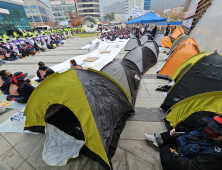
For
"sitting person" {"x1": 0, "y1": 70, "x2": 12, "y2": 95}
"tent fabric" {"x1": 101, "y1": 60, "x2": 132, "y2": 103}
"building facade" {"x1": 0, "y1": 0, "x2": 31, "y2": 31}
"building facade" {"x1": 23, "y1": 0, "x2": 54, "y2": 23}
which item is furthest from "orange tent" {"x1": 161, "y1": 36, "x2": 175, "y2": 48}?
"building facade" {"x1": 23, "y1": 0, "x2": 54, "y2": 23}

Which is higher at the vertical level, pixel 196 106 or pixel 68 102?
pixel 68 102

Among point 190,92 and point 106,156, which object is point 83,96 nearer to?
point 106,156

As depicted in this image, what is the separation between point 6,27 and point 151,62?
49497 mm

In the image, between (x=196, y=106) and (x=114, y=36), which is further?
(x=114, y=36)

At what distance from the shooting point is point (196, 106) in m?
2.45

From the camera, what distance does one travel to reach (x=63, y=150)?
8.76 ft

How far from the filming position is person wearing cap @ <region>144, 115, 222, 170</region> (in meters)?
1.55

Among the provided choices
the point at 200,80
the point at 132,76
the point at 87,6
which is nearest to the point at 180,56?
the point at 200,80

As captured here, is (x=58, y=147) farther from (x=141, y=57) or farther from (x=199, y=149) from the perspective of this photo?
(x=141, y=57)

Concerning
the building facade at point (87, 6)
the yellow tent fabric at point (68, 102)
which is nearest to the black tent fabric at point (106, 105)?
the yellow tent fabric at point (68, 102)

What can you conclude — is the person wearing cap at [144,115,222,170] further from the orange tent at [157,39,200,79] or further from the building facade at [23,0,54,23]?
the building facade at [23,0,54,23]

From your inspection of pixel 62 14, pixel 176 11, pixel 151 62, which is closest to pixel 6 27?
pixel 151 62

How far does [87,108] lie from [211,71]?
3.40m

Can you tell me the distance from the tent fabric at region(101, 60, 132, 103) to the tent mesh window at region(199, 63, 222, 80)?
225 centimetres
